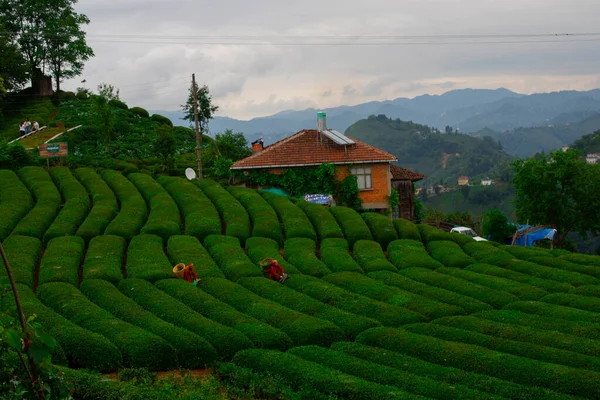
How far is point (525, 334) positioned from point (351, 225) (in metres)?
14.4

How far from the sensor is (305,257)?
28500 millimetres

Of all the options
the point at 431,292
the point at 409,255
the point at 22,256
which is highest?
the point at 22,256

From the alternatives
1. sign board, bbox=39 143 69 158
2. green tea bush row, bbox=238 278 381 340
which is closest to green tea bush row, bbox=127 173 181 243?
sign board, bbox=39 143 69 158

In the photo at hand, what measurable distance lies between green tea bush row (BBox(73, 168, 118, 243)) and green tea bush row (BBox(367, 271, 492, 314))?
12300mm

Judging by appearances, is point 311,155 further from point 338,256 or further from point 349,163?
point 338,256

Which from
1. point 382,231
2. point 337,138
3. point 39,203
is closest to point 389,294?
point 382,231

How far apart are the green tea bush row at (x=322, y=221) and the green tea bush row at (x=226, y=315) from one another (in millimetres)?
9699

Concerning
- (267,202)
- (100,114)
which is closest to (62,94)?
(100,114)

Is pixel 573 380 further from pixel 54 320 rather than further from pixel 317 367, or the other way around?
pixel 54 320

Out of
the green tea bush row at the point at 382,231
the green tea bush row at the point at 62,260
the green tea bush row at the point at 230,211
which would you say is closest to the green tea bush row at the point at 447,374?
the green tea bush row at the point at 62,260

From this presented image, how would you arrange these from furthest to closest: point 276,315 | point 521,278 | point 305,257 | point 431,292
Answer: point 305,257, point 521,278, point 431,292, point 276,315

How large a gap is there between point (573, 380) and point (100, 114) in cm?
4309

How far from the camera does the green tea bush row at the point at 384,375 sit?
15828 millimetres

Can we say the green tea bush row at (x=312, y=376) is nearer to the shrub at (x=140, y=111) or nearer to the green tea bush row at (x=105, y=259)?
the green tea bush row at (x=105, y=259)
